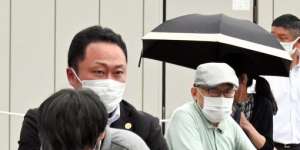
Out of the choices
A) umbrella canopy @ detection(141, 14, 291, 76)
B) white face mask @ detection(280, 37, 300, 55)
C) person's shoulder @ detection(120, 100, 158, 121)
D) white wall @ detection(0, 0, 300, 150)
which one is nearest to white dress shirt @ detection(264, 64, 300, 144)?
A: white face mask @ detection(280, 37, 300, 55)

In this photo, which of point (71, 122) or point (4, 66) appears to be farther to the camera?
point (4, 66)

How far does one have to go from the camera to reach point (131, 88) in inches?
295

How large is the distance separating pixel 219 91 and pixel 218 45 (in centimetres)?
73

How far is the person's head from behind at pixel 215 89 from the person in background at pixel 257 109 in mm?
475

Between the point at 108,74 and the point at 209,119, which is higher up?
the point at 108,74

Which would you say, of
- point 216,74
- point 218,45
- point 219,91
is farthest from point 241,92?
point 216,74

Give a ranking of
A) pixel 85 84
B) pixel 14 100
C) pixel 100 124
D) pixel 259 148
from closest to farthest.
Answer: pixel 100 124, pixel 85 84, pixel 259 148, pixel 14 100

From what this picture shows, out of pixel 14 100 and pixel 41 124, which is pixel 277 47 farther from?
pixel 14 100

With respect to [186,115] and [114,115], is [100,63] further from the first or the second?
[186,115]

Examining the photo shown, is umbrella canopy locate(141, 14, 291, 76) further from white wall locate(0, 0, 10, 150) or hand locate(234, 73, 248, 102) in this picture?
white wall locate(0, 0, 10, 150)

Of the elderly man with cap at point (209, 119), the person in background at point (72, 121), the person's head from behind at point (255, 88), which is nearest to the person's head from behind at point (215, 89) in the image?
the elderly man with cap at point (209, 119)

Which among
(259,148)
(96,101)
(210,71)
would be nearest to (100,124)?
(96,101)

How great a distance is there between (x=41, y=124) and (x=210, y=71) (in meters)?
1.76

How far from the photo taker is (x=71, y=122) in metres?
1.90
